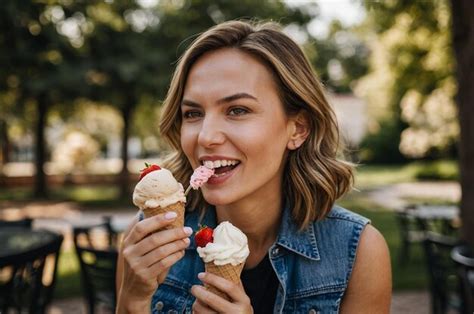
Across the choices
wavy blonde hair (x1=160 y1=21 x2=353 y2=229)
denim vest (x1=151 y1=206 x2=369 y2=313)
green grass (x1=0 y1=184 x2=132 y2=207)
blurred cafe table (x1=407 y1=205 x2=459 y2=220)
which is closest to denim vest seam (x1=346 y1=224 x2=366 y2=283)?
denim vest (x1=151 y1=206 x2=369 y2=313)

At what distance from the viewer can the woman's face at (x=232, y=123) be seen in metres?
1.95

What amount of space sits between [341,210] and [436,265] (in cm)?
308

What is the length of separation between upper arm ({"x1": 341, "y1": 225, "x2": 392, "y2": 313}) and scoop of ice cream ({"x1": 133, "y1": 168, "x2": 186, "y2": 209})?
83cm

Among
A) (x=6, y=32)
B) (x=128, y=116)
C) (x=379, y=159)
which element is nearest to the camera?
(x=6, y=32)

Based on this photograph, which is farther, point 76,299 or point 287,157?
point 76,299

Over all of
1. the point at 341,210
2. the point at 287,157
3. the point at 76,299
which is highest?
the point at 287,157

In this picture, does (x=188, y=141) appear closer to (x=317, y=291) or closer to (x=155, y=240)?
(x=155, y=240)

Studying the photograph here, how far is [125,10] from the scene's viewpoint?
17797 millimetres

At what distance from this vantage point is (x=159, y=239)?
1.68m

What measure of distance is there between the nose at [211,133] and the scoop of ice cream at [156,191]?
196mm

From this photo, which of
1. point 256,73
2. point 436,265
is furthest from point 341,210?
point 436,265

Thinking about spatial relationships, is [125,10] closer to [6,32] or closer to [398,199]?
[6,32]

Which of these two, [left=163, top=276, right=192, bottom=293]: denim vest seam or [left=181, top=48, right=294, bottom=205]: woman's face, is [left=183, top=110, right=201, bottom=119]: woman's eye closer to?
[left=181, top=48, right=294, bottom=205]: woman's face

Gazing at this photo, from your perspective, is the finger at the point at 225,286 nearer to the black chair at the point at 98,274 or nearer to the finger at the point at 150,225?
the finger at the point at 150,225
